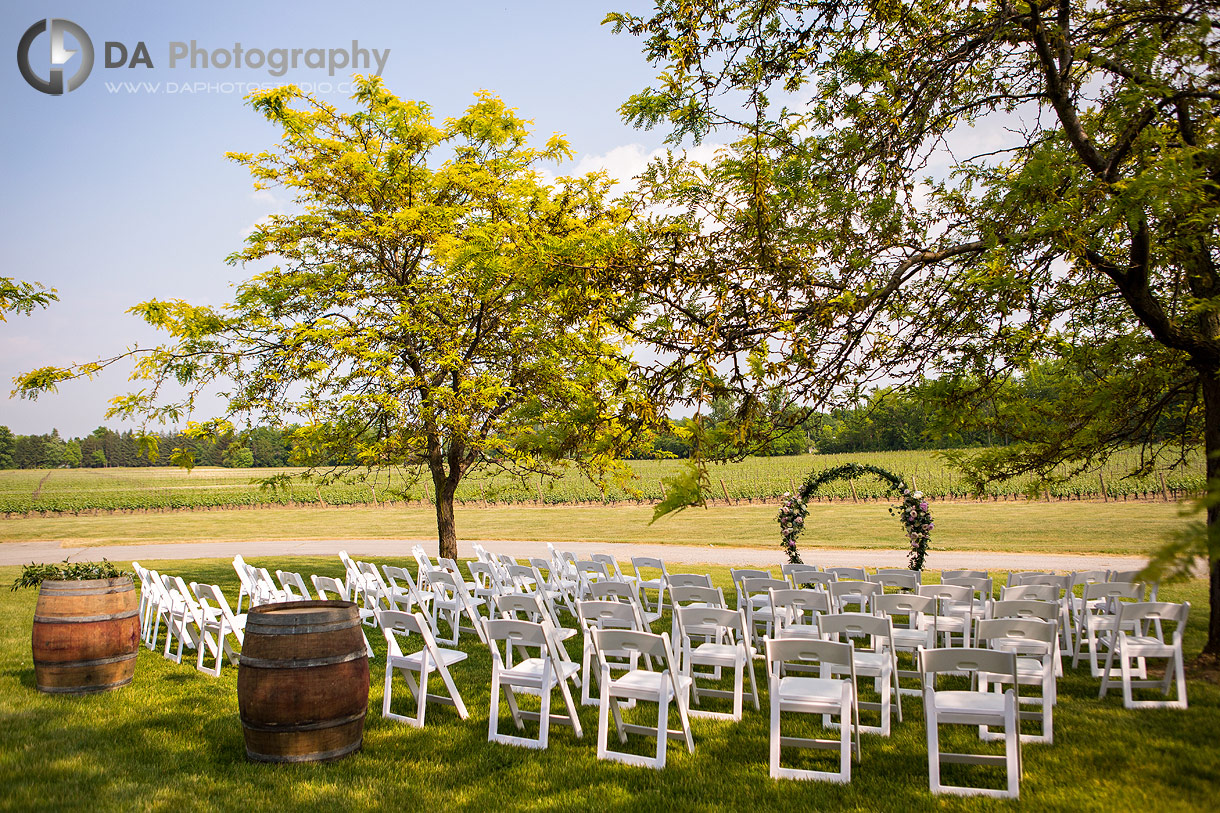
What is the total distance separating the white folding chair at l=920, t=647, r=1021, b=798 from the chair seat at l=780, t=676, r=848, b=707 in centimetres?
60

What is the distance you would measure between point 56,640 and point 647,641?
553 centimetres

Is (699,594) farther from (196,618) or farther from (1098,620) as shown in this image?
(196,618)

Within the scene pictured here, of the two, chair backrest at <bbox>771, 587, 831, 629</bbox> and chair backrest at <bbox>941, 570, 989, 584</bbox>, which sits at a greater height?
chair backrest at <bbox>771, 587, 831, 629</bbox>

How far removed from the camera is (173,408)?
39.3 ft

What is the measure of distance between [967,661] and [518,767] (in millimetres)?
3057

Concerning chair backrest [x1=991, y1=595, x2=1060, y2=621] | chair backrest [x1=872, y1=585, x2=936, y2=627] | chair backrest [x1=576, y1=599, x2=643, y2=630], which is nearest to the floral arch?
chair backrest [x1=872, y1=585, x2=936, y2=627]

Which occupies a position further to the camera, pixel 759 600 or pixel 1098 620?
pixel 759 600

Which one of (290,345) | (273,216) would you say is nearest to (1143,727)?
(290,345)

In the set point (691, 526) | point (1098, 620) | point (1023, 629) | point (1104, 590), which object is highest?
point (1023, 629)

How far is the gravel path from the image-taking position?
54.7 ft

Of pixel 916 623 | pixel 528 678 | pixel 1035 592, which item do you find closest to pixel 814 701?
pixel 528 678

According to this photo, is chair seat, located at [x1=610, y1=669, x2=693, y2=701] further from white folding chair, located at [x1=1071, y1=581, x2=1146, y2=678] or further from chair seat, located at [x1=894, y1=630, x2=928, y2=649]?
white folding chair, located at [x1=1071, y1=581, x2=1146, y2=678]

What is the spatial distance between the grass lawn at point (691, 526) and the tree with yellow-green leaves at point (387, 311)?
11.2 metres

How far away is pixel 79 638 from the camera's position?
6.59m
